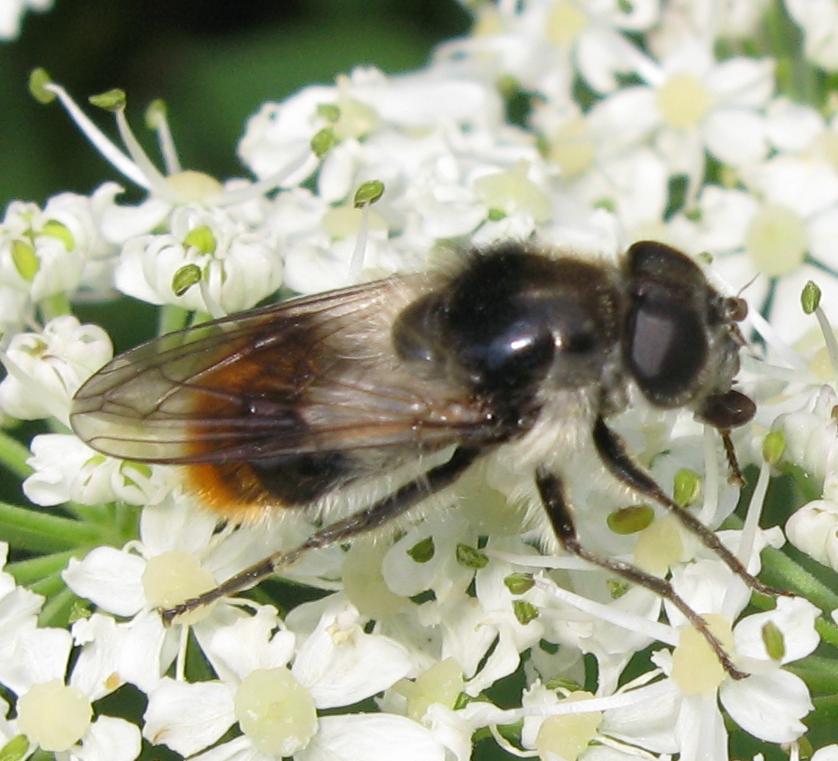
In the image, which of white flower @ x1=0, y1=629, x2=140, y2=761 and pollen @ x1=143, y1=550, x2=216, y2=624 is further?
pollen @ x1=143, y1=550, x2=216, y2=624

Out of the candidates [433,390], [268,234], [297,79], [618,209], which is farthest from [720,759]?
[297,79]

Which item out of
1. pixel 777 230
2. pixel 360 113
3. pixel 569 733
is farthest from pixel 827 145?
pixel 569 733

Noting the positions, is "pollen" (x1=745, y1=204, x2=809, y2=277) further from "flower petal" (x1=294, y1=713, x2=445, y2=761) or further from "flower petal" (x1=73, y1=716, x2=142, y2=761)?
"flower petal" (x1=73, y1=716, x2=142, y2=761)

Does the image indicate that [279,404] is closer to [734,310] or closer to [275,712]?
[275,712]

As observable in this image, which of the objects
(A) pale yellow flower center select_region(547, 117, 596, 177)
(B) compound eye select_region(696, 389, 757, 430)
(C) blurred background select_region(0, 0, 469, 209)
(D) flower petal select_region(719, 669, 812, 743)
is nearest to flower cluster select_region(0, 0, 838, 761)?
(D) flower petal select_region(719, 669, 812, 743)

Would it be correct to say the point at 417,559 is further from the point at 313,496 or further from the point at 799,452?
the point at 799,452

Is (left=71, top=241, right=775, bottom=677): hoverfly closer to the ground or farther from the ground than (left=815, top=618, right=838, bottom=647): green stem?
farther from the ground
